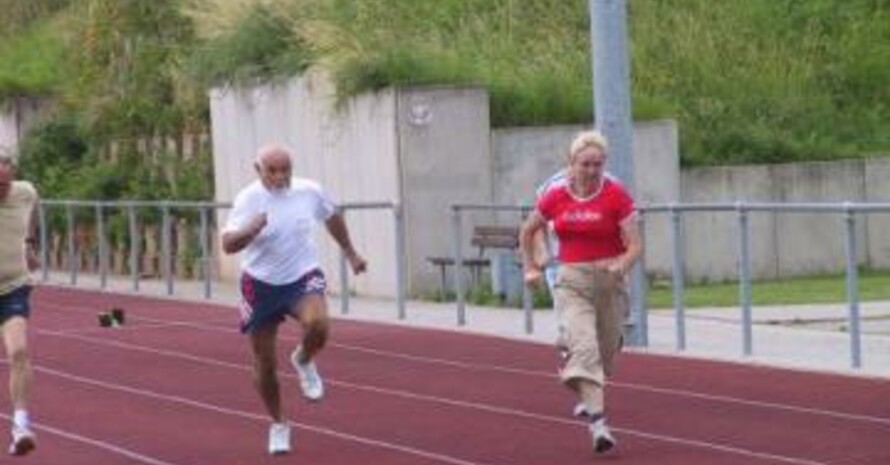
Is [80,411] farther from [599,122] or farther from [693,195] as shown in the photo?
[693,195]

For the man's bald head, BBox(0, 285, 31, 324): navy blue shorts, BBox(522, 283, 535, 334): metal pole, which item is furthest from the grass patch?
BBox(0, 285, 31, 324): navy blue shorts

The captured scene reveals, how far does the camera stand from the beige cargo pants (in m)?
13.6

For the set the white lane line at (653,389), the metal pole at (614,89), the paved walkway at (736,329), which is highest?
the metal pole at (614,89)

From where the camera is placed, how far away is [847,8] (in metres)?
37.7

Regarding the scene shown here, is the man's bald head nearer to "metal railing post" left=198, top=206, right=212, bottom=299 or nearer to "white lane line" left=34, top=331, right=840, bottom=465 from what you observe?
"white lane line" left=34, top=331, right=840, bottom=465

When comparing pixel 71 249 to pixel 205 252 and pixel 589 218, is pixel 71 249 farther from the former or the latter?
pixel 589 218

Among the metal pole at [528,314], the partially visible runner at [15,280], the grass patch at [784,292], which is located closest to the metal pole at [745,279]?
the metal pole at [528,314]

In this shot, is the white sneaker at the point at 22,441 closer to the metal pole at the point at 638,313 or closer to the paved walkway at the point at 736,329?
the paved walkway at the point at 736,329

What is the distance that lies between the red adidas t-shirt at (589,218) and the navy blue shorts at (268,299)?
1527 millimetres

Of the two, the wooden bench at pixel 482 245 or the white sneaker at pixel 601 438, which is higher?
the wooden bench at pixel 482 245

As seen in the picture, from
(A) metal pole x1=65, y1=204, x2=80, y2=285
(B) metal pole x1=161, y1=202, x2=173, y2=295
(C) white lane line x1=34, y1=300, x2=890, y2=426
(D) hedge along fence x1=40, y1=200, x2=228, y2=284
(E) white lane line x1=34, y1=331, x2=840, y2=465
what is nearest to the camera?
(E) white lane line x1=34, y1=331, x2=840, y2=465

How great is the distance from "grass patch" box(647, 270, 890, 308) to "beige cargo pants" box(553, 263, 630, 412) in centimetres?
1116

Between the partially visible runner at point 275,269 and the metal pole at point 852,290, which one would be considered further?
the metal pole at point 852,290

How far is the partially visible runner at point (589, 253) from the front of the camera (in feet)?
45.0
